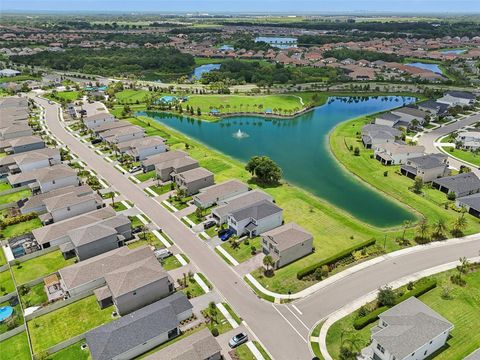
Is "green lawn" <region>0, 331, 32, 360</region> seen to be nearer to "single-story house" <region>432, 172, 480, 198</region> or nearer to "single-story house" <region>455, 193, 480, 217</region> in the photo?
"single-story house" <region>455, 193, 480, 217</region>

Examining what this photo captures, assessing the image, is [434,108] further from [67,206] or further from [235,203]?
[67,206]

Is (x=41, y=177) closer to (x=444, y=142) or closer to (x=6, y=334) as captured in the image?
(x=6, y=334)

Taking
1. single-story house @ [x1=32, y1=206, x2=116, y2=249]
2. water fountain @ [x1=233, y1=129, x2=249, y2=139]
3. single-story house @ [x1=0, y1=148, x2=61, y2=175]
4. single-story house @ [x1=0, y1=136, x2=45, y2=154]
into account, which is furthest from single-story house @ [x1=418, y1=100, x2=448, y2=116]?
single-story house @ [x1=0, y1=136, x2=45, y2=154]

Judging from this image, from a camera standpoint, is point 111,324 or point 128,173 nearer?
point 111,324

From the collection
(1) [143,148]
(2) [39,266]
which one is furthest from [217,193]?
(2) [39,266]

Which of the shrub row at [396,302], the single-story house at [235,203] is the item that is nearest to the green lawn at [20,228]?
the single-story house at [235,203]

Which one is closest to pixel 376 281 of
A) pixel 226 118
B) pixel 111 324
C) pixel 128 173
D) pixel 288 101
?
pixel 111 324

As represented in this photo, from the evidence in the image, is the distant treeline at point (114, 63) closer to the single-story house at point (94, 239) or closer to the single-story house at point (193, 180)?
the single-story house at point (193, 180)
